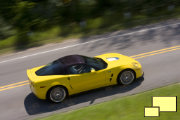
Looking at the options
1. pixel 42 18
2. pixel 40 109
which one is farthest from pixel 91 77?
pixel 42 18

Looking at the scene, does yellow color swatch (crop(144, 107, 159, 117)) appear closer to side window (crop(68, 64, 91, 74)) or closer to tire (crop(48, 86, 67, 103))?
side window (crop(68, 64, 91, 74))

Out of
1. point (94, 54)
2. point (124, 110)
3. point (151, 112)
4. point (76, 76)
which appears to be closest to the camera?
point (151, 112)

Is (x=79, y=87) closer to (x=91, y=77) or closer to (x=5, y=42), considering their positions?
(x=91, y=77)

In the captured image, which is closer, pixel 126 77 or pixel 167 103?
pixel 167 103

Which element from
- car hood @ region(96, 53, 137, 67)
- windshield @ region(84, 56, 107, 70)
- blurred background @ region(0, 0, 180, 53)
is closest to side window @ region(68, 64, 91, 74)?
windshield @ region(84, 56, 107, 70)

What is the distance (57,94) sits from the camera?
33.0ft

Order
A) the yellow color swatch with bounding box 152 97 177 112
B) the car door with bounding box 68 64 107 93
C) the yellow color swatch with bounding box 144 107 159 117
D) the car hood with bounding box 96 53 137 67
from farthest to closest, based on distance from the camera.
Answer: the car hood with bounding box 96 53 137 67
the car door with bounding box 68 64 107 93
the yellow color swatch with bounding box 152 97 177 112
the yellow color swatch with bounding box 144 107 159 117

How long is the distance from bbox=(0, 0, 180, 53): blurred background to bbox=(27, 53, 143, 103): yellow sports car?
26.5 feet

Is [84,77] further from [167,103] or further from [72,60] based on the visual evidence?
[167,103]

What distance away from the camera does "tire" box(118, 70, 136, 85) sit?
10508 mm

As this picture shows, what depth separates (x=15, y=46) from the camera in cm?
1856

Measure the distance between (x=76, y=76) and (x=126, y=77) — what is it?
196 centimetres

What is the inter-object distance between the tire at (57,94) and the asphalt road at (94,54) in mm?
181

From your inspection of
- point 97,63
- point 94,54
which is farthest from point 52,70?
point 94,54
